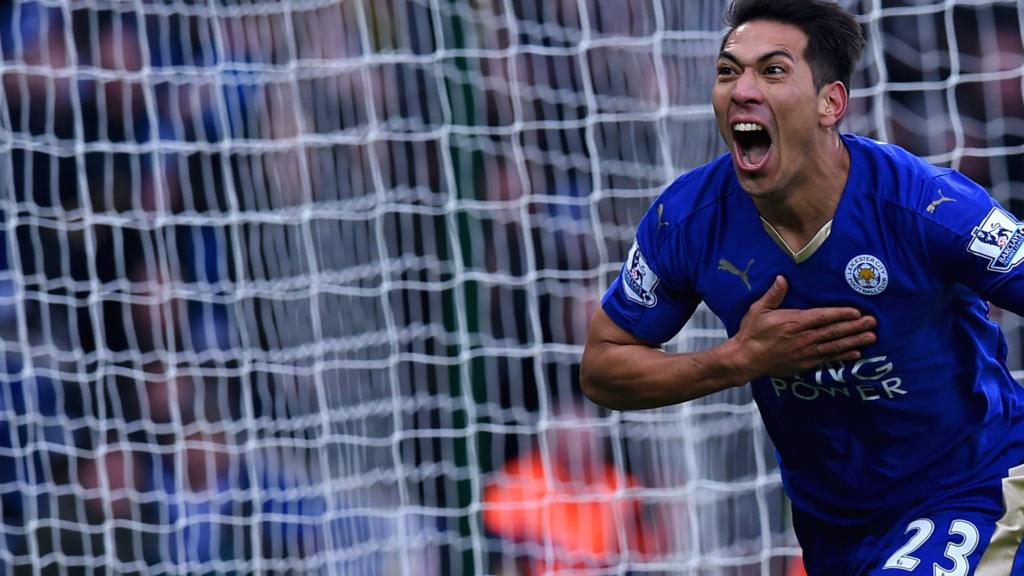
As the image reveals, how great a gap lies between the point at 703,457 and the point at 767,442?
0.78ft

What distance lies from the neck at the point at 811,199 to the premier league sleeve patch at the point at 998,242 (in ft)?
0.90

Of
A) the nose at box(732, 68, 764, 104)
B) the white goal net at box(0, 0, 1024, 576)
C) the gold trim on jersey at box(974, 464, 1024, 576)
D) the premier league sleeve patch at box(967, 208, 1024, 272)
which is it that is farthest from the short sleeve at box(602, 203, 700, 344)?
the white goal net at box(0, 0, 1024, 576)

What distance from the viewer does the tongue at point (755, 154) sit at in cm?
267

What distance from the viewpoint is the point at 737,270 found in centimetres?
278

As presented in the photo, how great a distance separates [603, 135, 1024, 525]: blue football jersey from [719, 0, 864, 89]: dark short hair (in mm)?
155

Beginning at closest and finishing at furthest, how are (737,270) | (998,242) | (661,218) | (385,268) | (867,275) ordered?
(998,242), (867,275), (737,270), (661,218), (385,268)

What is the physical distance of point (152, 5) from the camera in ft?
17.2

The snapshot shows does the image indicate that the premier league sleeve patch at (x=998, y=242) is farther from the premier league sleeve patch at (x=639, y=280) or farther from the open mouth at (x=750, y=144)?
the premier league sleeve patch at (x=639, y=280)

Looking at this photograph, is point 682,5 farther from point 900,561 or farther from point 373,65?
point 900,561

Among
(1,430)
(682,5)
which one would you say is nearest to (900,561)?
(682,5)

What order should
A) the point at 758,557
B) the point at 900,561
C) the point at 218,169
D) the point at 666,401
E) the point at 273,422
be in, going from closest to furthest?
1. the point at 900,561
2. the point at 666,401
3. the point at 758,557
4. the point at 273,422
5. the point at 218,169

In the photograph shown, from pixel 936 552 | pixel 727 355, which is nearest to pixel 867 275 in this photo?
pixel 727 355

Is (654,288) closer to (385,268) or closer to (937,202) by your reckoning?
(937,202)

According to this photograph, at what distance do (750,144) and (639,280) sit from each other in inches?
15.4
